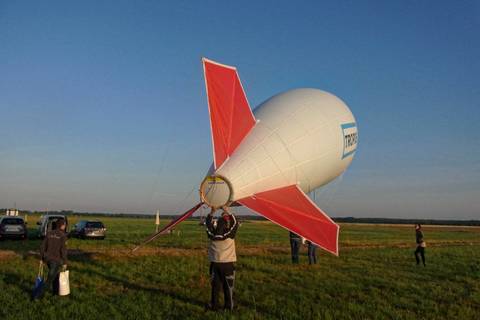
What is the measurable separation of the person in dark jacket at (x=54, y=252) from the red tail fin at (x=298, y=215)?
182 inches

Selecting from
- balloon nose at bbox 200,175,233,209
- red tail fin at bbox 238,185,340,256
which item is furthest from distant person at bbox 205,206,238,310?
red tail fin at bbox 238,185,340,256

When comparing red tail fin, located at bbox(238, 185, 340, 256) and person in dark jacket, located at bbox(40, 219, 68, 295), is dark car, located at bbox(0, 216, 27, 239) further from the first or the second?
red tail fin, located at bbox(238, 185, 340, 256)

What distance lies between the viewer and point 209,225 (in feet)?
29.1

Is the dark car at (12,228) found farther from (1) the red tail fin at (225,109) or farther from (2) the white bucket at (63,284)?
(1) the red tail fin at (225,109)

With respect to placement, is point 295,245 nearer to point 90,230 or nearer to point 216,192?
point 216,192

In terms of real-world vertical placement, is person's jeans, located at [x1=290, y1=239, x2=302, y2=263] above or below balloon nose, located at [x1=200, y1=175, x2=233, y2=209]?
below

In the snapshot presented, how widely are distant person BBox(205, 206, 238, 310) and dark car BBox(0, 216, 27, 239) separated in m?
22.8

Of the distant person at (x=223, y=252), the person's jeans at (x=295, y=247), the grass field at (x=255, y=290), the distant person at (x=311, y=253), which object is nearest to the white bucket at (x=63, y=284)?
the grass field at (x=255, y=290)

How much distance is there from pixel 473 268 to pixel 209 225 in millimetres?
13297

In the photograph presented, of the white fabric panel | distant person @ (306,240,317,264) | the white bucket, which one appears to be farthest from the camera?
distant person @ (306,240,317,264)

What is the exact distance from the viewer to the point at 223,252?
8781 mm

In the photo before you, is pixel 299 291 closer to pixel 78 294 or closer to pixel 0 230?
pixel 78 294

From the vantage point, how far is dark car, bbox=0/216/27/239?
2680cm

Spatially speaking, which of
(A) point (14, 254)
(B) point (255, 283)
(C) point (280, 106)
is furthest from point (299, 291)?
(A) point (14, 254)
